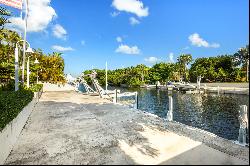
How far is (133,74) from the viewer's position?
13825cm

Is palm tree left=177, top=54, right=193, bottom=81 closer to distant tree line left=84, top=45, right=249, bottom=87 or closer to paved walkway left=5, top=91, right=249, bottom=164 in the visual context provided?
distant tree line left=84, top=45, right=249, bottom=87

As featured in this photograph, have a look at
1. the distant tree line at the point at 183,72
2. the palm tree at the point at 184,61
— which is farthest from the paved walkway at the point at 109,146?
the palm tree at the point at 184,61

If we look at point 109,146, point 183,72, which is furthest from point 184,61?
point 109,146

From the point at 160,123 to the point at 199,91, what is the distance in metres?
65.4

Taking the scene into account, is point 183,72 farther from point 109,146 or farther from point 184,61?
point 109,146

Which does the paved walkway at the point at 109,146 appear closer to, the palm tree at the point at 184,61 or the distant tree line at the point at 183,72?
the distant tree line at the point at 183,72

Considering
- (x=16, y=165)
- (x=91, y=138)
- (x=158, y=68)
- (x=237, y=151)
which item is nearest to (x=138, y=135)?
(x=91, y=138)

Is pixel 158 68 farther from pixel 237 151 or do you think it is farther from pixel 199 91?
pixel 237 151

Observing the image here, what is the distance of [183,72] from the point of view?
11775 cm

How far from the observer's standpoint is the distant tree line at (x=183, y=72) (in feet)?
295

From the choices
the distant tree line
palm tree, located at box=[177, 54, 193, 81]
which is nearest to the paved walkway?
the distant tree line

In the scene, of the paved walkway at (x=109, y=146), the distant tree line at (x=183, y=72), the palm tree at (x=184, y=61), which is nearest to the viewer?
the paved walkway at (x=109, y=146)

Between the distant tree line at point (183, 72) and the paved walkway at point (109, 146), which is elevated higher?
the distant tree line at point (183, 72)

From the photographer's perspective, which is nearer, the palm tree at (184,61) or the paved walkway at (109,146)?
the paved walkway at (109,146)
